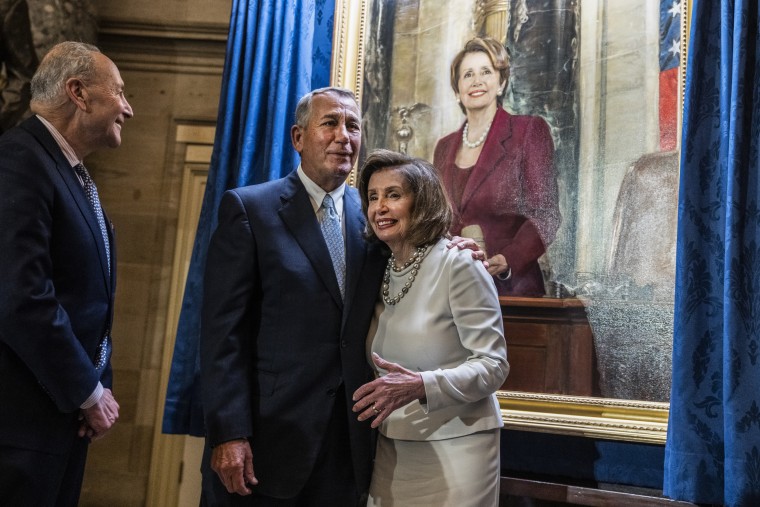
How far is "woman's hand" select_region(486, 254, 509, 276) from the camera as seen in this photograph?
308cm

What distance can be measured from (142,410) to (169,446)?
212 mm

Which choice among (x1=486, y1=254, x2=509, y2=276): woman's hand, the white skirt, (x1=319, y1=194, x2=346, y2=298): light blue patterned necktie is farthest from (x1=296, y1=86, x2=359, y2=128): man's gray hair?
the white skirt

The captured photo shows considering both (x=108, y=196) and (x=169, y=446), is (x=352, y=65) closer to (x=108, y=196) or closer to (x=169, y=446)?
(x=108, y=196)

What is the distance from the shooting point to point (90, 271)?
7.09 ft

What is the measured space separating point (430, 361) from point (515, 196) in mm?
1223

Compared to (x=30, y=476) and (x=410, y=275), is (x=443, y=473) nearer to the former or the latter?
(x=410, y=275)

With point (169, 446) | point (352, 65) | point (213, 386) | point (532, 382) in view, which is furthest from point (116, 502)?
point (352, 65)

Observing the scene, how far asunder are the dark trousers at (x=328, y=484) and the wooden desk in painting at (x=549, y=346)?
964 millimetres

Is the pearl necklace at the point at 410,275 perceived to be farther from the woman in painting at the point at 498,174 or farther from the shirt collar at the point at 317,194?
the woman in painting at the point at 498,174

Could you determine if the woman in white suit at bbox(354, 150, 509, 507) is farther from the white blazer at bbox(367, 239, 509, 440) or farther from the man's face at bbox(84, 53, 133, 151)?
the man's face at bbox(84, 53, 133, 151)

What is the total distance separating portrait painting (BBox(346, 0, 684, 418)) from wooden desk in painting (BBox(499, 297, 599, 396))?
0.06 ft

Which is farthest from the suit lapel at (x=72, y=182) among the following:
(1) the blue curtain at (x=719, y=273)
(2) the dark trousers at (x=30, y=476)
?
(1) the blue curtain at (x=719, y=273)

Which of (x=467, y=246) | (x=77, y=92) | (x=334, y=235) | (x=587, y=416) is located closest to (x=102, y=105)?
(x=77, y=92)

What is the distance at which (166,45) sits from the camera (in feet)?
12.6
